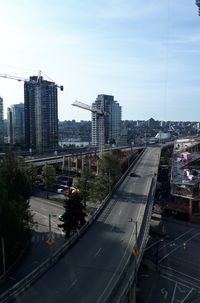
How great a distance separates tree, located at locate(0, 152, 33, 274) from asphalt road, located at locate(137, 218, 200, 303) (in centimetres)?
1395

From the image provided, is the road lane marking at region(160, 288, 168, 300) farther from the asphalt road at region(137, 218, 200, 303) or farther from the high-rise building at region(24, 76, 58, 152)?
the high-rise building at region(24, 76, 58, 152)

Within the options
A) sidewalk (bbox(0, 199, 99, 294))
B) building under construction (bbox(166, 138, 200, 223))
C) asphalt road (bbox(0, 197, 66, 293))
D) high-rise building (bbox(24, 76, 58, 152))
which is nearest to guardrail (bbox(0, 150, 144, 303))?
sidewalk (bbox(0, 199, 99, 294))

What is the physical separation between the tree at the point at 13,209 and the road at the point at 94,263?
682 cm

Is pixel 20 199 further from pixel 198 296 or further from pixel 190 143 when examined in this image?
pixel 190 143

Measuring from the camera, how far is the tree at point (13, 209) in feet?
120

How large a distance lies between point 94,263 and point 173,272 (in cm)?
1536

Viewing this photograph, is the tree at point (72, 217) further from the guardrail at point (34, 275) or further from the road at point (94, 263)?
the road at point (94, 263)

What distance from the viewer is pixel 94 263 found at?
31922mm

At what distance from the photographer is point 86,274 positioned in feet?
97.3

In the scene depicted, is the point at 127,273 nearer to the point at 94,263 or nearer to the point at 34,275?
the point at 94,263

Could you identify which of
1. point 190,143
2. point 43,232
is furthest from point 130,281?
point 190,143

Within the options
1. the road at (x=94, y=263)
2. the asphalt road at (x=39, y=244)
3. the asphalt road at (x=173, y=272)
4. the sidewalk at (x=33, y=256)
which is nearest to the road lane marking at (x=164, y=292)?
the asphalt road at (x=173, y=272)

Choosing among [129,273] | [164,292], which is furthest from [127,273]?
[164,292]

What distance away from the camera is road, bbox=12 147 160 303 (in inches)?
1023
